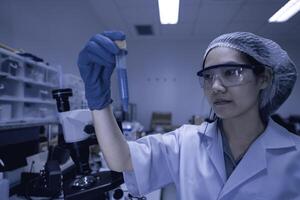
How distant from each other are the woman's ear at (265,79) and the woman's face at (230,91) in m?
0.03

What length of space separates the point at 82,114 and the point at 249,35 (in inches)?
29.7

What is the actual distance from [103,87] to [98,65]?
0.07 m

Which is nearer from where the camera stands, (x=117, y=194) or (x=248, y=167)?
(x=248, y=167)

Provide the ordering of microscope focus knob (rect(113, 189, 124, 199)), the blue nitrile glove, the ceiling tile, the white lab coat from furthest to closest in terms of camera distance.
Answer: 1. the ceiling tile
2. microscope focus knob (rect(113, 189, 124, 199))
3. the white lab coat
4. the blue nitrile glove

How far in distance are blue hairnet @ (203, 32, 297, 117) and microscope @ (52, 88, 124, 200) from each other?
0.59 meters

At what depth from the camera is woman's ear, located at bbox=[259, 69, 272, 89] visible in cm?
98

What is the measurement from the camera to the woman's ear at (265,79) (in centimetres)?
98

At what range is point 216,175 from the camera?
0.93 metres

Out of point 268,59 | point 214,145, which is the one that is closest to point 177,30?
point 268,59

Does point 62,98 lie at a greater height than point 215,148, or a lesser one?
greater

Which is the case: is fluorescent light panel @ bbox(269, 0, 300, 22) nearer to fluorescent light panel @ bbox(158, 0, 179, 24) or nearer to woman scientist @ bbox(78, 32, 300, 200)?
fluorescent light panel @ bbox(158, 0, 179, 24)

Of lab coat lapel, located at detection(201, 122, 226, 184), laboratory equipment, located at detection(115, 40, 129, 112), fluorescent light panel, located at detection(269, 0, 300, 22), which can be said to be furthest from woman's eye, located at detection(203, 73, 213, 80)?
fluorescent light panel, located at detection(269, 0, 300, 22)

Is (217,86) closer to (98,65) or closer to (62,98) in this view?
(98,65)

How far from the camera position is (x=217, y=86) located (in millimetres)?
891
